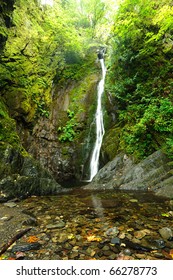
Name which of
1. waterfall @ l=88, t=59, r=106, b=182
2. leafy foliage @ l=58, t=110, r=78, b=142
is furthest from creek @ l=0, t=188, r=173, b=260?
leafy foliage @ l=58, t=110, r=78, b=142

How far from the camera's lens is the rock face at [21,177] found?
5.47m

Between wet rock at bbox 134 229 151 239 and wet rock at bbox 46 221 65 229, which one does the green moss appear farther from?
wet rock at bbox 134 229 151 239

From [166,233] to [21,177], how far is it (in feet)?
14.9

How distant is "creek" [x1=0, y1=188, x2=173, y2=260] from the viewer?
2.47 metres

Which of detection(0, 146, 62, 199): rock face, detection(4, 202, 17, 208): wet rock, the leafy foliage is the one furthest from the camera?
the leafy foliage

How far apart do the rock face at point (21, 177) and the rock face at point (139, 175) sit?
1975 mm

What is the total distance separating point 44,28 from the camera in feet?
44.9

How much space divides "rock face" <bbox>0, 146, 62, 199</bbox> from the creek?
76cm

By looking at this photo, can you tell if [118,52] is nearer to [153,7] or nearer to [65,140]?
[153,7]

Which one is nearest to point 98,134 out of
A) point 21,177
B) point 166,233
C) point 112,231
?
point 21,177

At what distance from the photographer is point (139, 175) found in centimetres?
681

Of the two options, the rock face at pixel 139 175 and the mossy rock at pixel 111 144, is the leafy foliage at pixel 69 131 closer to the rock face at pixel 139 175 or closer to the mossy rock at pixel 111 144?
the mossy rock at pixel 111 144
